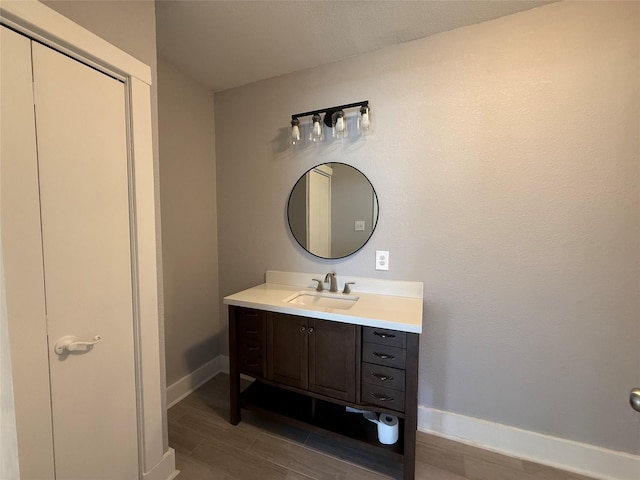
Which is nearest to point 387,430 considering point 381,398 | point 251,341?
point 381,398

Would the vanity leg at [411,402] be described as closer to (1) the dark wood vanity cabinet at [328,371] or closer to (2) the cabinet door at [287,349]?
(1) the dark wood vanity cabinet at [328,371]

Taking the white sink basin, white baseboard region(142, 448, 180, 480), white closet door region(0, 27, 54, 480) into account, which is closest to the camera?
white closet door region(0, 27, 54, 480)

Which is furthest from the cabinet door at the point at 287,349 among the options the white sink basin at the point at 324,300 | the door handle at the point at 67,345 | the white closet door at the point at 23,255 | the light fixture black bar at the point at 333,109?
the light fixture black bar at the point at 333,109

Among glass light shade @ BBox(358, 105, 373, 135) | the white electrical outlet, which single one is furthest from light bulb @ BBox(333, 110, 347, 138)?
the white electrical outlet

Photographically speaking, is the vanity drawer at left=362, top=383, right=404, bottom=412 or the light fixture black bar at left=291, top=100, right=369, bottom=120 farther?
the light fixture black bar at left=291, top=100, right=369, bottom=120

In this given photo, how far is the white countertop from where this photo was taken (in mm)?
1343

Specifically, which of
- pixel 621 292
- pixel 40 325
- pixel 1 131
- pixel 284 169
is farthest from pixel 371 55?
pixel 40 325

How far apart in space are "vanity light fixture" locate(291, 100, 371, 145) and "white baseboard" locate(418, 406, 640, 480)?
193 centimetres

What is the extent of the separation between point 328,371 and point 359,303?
0.42m

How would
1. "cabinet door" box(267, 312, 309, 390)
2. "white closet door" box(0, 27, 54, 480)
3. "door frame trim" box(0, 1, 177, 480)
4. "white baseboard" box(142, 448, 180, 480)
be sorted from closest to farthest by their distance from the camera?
"white closet door" box(0, 27, 54, 480) → "door frame trim" box(0, 1, 177, 480) → "white baseboard" box(142, 448, 180, 480) → "cabinet door" box(267, 312, 309, 390)

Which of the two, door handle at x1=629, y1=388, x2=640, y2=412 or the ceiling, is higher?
the ceiling

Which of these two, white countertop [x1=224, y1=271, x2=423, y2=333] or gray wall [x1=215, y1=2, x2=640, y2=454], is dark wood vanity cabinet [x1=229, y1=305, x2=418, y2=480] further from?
gray wall [x1=215, y1=2, x2=640, y2=454]

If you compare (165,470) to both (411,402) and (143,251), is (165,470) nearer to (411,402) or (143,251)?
(143,251)

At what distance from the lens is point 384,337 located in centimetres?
135
